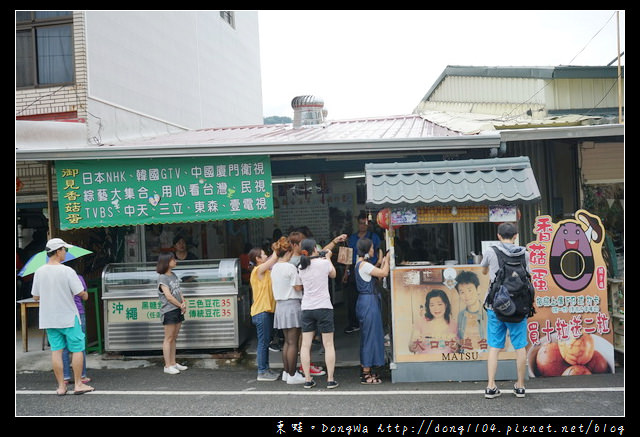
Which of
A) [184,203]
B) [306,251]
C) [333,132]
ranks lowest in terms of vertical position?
[306,251]

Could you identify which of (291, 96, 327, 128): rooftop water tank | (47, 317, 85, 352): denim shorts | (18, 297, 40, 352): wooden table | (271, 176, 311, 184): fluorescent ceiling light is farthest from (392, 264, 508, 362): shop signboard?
(18, 297, 40, 352): wooden table

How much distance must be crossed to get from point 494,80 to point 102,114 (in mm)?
8607

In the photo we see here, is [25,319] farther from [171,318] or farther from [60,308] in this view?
[171,318]

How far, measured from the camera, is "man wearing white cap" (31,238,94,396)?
6.75 metres

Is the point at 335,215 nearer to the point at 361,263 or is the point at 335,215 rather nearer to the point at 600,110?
the point at 361,263

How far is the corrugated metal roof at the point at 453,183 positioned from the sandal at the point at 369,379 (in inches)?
82.7

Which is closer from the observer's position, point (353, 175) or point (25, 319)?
point (25, 319)

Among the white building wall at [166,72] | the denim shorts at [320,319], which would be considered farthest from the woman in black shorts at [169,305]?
the white building wall at [166,72]

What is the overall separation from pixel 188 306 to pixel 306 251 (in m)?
2.54

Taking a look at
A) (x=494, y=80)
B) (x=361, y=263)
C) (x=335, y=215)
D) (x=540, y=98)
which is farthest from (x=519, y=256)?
(x=494, y=80)

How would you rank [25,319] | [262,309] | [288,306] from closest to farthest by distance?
1. [288,306]
2. [262,309]
3. [25,319]

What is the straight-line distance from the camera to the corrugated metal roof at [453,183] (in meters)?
6.67

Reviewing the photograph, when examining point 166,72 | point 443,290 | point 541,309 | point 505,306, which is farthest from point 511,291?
point 166,72

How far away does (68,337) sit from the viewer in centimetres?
688
